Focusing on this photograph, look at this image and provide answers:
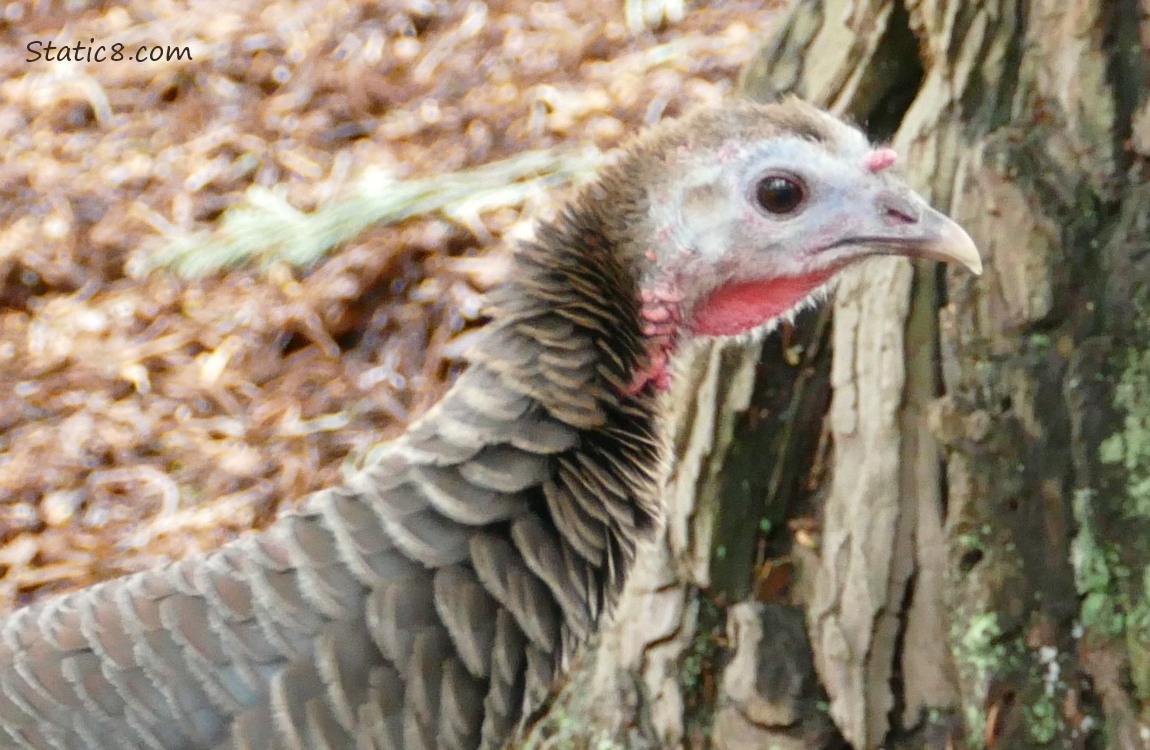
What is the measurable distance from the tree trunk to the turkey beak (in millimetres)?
279

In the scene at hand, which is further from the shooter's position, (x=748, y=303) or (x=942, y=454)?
(x=942, y=454)

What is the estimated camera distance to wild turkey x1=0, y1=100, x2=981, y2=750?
167 centimetres

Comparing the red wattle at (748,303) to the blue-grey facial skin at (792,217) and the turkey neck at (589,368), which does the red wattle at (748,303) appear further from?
the turkey neck at (589,368)

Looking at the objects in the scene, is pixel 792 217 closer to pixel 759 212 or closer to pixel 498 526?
pixel 759 212

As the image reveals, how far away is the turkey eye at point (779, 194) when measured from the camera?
70.7 inches

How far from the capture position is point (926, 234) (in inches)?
71.2

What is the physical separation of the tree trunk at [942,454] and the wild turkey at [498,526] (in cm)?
34

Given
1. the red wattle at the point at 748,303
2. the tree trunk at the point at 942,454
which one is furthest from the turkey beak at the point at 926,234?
the tree trunk at the point at 942,454

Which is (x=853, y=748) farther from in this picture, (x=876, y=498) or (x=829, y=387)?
(x=829, y=387)

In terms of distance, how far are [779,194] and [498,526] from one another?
66cm

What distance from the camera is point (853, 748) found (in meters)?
2.19

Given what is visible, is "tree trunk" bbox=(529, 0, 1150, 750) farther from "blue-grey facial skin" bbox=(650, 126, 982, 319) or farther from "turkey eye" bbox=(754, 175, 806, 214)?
"turkey eye" bbox=(754, 175, 806, 214)

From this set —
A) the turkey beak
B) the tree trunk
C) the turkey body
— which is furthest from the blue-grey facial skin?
the tree trunk

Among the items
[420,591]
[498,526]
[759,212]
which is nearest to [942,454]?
[759,212]
